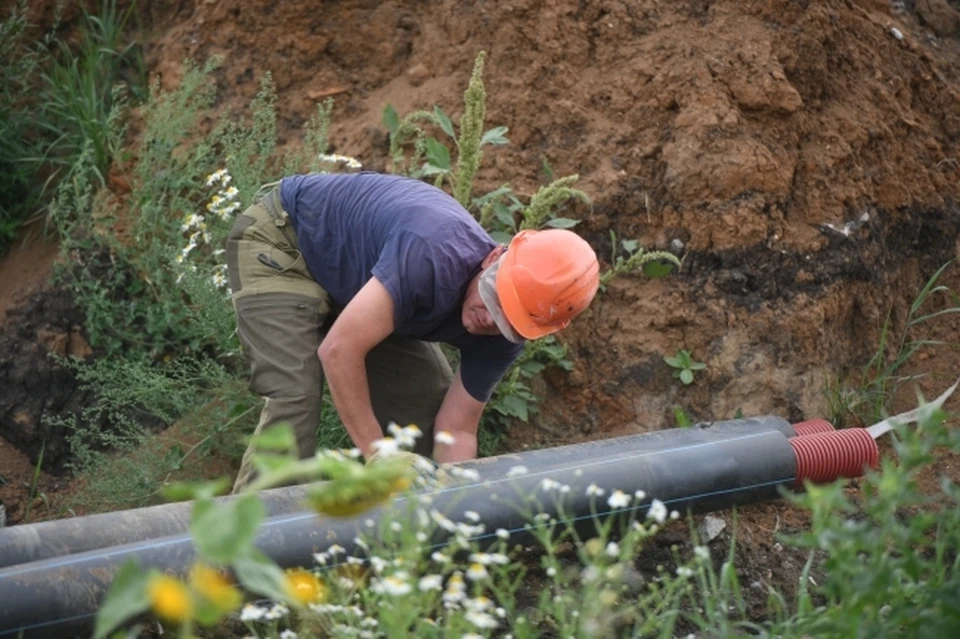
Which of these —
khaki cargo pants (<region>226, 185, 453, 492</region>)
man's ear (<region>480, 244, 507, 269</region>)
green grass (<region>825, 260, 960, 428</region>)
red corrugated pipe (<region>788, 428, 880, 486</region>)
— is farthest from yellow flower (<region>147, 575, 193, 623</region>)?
green grass (<region>825, 260, 960, 428</region>)

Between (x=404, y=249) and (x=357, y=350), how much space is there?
328 millimetres

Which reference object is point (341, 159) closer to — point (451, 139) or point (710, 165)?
point (451, 139)

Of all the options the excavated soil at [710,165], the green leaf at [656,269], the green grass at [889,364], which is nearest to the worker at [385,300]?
the excavated soil at [710,165]

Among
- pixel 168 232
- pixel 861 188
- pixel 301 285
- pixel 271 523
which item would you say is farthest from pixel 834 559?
pixel 168 232

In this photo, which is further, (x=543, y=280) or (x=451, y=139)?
(x=451, y=139)

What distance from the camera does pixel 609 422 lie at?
197 inches

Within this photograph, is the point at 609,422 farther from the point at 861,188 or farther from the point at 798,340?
the point at 861,188

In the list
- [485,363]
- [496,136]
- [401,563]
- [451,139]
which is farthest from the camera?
[451,139]

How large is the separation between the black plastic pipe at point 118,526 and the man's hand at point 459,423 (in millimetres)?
506

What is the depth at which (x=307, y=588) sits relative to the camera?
2600 mm

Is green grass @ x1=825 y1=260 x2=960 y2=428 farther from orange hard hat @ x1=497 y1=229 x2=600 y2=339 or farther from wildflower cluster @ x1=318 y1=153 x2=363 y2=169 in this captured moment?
wildflower cluster @ x1=318 y1=153 x2=363 y2=169

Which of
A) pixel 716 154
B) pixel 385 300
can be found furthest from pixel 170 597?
pixel 716 154

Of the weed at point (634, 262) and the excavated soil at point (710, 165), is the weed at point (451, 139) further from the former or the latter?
the weed at point (634, 262)

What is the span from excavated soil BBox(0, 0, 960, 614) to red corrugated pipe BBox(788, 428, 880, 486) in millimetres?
589
